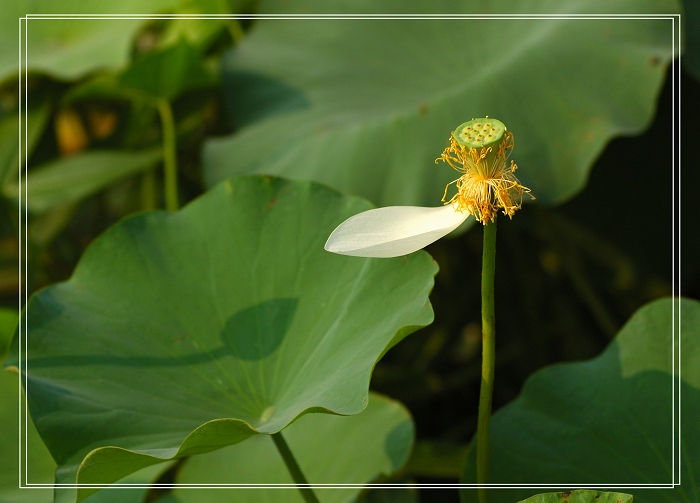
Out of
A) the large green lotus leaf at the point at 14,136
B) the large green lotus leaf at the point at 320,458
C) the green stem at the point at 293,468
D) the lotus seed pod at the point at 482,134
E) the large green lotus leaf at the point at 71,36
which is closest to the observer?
the lotus seed pod at the point at 482,134

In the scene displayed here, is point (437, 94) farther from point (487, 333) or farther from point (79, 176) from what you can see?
point (79, 176)

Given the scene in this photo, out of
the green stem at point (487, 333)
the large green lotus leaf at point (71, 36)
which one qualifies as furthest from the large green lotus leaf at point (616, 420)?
the large green lotus leaf at point (71, 36)

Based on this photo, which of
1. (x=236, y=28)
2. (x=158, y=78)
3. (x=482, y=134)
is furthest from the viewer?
(x=236, y=28)

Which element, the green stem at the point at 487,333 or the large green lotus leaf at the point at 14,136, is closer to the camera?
the green stem at the point at 487,333

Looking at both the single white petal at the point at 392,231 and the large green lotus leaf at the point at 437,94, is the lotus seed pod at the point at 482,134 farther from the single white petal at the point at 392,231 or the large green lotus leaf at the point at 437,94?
the large green lotus leaf at the point at 437,94

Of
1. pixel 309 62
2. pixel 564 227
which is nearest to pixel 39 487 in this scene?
pixel 309 62

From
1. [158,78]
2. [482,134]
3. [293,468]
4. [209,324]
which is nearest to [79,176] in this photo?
[158,78]
